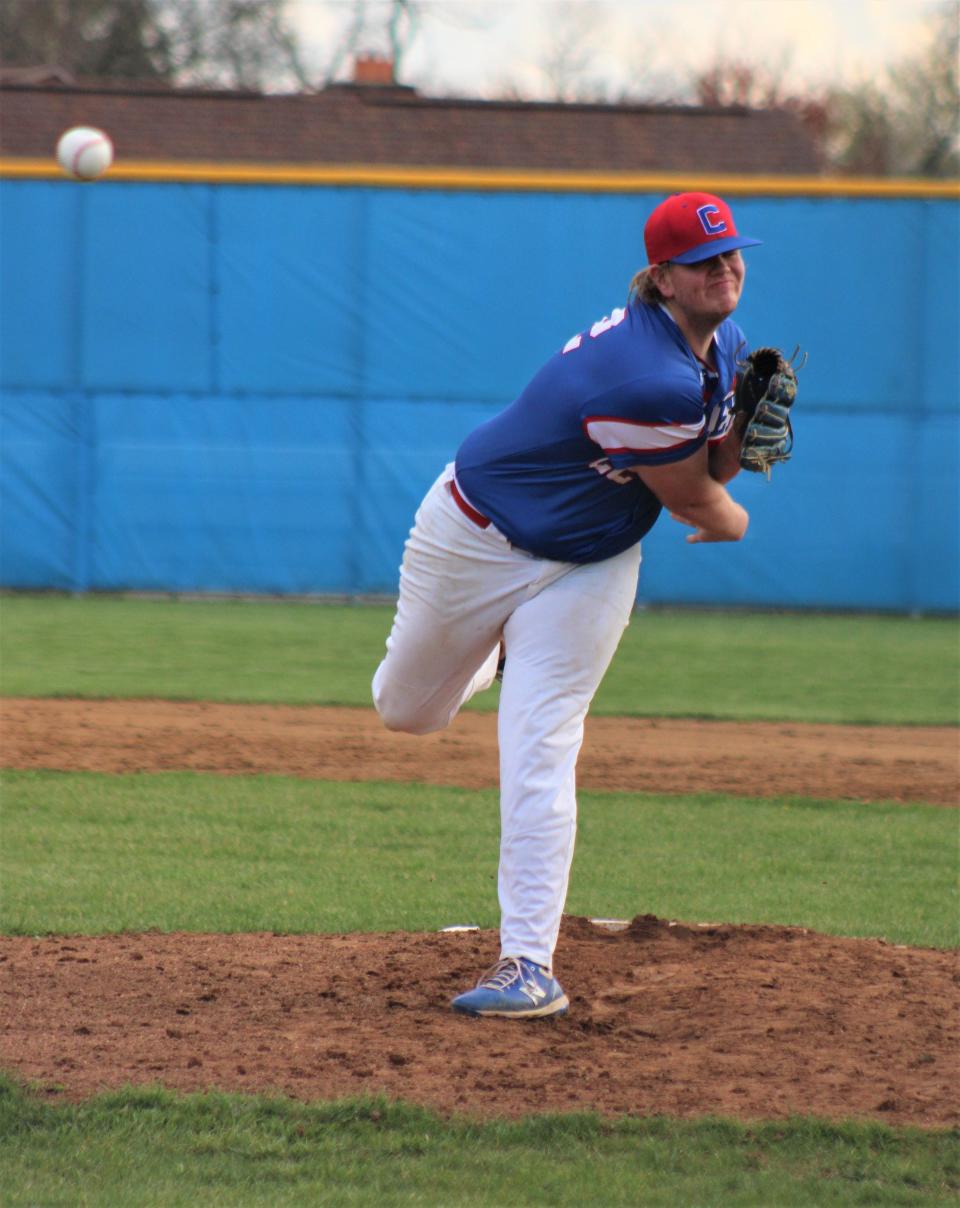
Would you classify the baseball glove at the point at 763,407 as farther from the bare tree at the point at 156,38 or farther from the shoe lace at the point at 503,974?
the bare tree at the point at 156,38

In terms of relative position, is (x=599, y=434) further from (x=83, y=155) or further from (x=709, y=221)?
(x=83, y=155)

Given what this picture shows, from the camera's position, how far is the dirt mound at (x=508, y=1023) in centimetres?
332

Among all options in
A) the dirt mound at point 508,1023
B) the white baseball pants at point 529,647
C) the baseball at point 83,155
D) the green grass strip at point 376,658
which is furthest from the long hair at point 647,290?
the baseball at point 83,155

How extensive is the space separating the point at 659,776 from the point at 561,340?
8.18m

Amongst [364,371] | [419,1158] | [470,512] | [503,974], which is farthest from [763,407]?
[364,371]

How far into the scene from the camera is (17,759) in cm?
725

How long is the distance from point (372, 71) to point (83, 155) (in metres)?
9.72

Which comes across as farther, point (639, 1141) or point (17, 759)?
point (17, 759)

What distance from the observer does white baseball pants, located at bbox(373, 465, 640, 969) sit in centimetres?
379

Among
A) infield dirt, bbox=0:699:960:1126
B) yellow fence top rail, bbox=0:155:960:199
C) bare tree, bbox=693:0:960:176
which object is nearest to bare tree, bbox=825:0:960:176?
bare tree, bbox=693:0:960:176

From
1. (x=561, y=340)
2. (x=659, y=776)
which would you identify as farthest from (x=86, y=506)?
(x=659, y=776)

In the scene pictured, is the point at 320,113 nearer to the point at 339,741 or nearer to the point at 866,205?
the point at 866,205

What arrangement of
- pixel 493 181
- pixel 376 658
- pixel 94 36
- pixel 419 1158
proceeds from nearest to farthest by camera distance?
1. pixel 419 1158
2. pixel 376 658
3. pixel 493 181
4. pixel 94 36

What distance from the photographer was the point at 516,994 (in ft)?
12.3
